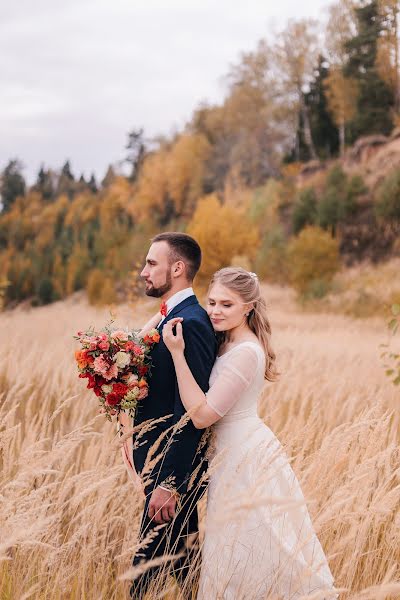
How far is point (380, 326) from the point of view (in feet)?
71.0

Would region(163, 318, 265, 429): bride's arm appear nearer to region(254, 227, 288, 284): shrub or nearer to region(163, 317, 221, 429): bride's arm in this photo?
region(163, 317, 221, 429): bride's arm

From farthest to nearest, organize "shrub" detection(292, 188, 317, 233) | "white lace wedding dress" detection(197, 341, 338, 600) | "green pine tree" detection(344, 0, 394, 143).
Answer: "green pine tree" detection(344, 0, 394, 143)
"shrub" detection(292, 188, 317, 233)
"white lace wedding dress" detection(197, 341, 338, 600)

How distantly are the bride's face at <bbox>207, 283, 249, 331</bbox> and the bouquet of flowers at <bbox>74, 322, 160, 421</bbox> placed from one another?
1.07ft

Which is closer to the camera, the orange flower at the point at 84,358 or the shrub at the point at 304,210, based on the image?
the orange flower at the point at 84,358

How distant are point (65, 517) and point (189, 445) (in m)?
1.26

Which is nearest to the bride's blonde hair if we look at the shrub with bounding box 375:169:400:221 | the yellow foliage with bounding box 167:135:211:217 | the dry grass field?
the dry grass field

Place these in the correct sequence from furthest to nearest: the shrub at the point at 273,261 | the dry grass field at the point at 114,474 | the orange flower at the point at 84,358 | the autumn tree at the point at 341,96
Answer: the autumn tree at the point at 341,96
the shrub at the point at 273,261
the orange flower at the point at 84,358
the dry grass field at the point at 114,474

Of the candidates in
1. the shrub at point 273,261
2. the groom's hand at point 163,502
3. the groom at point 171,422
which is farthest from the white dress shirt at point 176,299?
the shrub at point 273,261

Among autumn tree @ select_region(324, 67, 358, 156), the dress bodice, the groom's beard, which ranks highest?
autumn tree @ select_region(324, 67, 358, 156)

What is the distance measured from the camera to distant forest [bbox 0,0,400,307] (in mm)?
34281

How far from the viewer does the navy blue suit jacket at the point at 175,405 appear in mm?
2582

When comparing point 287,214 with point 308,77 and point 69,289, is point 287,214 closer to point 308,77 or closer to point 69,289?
point 308,77

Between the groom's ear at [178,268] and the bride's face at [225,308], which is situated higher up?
the groom's ear at [178,268]

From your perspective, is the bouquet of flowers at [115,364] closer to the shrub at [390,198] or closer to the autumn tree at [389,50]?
the shrub at [390,198]
